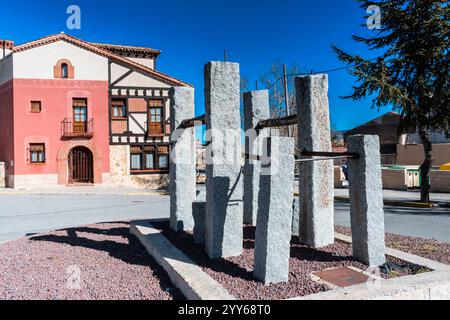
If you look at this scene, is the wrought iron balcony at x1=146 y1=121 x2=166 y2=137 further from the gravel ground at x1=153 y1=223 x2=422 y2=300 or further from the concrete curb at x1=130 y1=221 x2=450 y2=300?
the concrete curb at x1=130 y1=221 x2=450 y2=300

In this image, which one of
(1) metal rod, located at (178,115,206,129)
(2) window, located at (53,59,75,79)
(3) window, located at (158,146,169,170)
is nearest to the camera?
(1) metal rod, located at (178,115,206,129)

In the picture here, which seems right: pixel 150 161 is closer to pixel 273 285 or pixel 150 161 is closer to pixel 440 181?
pixel 440 181

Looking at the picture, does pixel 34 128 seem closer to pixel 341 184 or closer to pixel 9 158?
pixel 9 158

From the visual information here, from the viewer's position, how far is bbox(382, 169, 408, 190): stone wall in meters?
18.2

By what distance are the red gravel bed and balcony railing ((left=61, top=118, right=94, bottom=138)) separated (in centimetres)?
1640

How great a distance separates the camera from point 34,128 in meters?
18.8

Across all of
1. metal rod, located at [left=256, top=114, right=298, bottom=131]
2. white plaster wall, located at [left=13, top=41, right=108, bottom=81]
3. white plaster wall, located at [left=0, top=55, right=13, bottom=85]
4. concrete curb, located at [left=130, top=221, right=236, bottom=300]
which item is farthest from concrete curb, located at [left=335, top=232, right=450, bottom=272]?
white plaster wall, located at [left=0, top=55, right=13, bottom=85]

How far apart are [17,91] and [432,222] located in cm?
1910

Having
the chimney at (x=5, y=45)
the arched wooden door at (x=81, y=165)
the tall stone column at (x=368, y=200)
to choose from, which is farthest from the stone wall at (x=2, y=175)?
the tall stone column at (x=368, y=200)

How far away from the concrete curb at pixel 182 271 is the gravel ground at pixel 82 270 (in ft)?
0.35

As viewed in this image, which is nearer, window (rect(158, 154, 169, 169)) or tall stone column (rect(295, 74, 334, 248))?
tall stone column (rect(295, 74, 334, 248))

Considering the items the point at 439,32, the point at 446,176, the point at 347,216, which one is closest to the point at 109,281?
the point at 347,216

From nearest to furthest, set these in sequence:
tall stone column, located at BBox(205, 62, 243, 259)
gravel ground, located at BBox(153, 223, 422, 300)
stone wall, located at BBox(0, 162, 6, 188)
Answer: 1. gravel ground, located at BBox(153, 223, 422, 300)
2. tall stone column, located at BBox(205, 62, 243, 259)
3. stone wall, located at BBox(0, 162, 6, 188)
